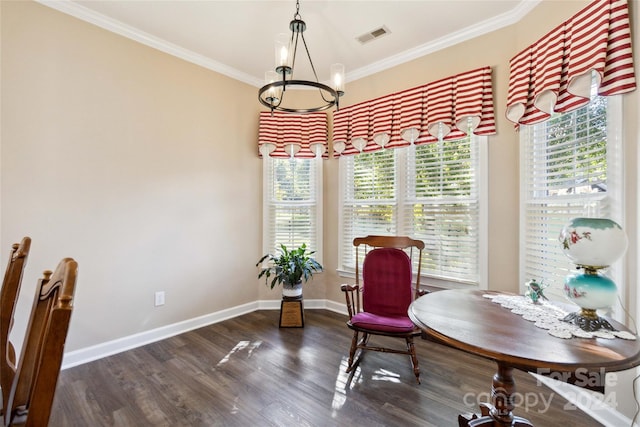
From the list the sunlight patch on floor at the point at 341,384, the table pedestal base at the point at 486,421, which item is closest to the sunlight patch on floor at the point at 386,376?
the sunlight patch on floor at the point at 341,384

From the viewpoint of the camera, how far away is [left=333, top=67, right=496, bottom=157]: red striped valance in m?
2.65

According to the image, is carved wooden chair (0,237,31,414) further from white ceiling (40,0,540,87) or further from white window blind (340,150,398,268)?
white window blind (340,150,398,268)

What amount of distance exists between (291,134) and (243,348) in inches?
94.4

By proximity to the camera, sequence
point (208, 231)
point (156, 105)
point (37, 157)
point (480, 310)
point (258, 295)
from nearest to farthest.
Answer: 1. point (480, 310)
2. point (37, 157)
3. point (156, 105)
4. point (208, 231)
5. point (258, 295)

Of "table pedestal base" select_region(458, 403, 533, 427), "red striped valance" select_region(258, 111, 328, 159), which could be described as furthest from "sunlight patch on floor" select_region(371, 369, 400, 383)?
"red striped valance" select_region(258, 111, 328, 159)

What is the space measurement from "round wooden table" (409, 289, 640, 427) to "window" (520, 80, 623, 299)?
2.72ft

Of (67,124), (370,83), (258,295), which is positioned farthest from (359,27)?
(258,295)

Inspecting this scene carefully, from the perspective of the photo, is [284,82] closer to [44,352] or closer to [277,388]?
[44,352]

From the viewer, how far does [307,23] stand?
8.53 feet

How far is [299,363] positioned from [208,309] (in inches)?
54.2

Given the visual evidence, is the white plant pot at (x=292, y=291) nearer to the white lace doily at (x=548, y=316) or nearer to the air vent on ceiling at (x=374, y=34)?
the white lace doily at (x=548, y=316)

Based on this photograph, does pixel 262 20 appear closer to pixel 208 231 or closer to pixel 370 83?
pixel 370 83

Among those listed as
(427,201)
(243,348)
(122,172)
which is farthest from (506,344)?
(122,172)

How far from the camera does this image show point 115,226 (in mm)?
2646
